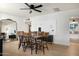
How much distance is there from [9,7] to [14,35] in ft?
1.83

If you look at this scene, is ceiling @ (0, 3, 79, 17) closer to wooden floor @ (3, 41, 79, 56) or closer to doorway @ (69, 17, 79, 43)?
doorway @ (69, 17, 79, 43)

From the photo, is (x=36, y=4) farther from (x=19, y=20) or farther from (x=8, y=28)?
(x=8, y=28)

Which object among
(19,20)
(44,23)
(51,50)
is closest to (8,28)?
(19,20)

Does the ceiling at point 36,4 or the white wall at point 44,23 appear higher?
the ceiling at point 36,4

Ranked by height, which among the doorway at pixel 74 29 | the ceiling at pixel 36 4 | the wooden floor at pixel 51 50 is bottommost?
the wooden floor at pixel 51 50

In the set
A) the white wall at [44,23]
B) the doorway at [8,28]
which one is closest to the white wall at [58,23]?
the white wall at [44,23]

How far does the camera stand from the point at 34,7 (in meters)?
2.39

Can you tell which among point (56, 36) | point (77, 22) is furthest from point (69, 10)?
point (56, 36)

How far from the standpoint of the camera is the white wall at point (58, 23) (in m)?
2.40

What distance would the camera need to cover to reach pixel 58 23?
2.43 m

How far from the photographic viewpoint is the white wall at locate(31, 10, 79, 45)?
240 cm

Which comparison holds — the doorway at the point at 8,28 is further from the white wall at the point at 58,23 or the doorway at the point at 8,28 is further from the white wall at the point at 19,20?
the white wall at the point at 58,23

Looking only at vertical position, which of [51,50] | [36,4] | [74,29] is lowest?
[51,50]

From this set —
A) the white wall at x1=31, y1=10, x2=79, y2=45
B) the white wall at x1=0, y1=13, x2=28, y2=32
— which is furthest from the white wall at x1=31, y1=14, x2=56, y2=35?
the white wall at x1=0, y1=13, x2=28, y2=32
